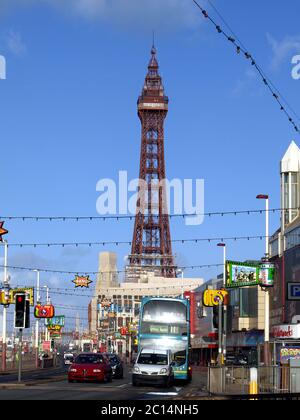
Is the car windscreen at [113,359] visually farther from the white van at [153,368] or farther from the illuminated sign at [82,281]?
the illuminated sign at [82,281]

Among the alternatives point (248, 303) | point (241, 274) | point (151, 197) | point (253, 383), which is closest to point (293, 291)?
point (241, 274)

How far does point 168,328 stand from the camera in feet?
166

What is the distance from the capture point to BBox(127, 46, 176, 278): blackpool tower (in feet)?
533

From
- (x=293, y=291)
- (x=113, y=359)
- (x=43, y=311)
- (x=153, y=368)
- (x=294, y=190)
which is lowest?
(x=113, y=359)

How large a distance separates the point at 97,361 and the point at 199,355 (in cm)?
6160

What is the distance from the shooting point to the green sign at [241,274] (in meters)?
56.6

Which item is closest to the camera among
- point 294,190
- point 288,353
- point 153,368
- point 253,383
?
point 253,383

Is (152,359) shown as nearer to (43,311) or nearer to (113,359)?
(113,359)

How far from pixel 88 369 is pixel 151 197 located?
387 feet

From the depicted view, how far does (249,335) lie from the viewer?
274 feet

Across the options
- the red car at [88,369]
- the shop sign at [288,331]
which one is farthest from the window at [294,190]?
the red car at [88,369]

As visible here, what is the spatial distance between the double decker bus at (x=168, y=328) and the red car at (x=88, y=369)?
2.95 m
